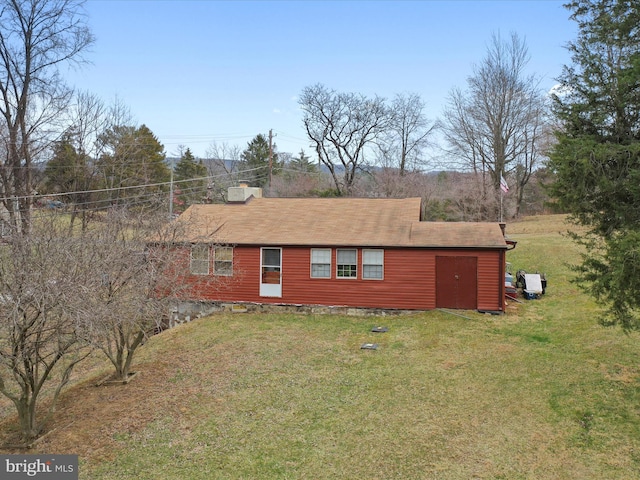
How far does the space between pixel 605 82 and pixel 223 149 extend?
51.6 m

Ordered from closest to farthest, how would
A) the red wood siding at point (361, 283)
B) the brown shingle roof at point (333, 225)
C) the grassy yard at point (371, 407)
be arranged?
the grassy yard at point (371, 407) < the red wood siding at point (361, 283) < the brown shingle roof at point (333, 225)

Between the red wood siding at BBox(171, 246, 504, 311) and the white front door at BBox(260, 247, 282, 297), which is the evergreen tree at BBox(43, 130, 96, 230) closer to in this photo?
the red wood siding at BBox(171, 246, 504, 311)

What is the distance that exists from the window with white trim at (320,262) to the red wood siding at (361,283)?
0.16m

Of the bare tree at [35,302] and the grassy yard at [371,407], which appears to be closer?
the bare tree at [35,302]

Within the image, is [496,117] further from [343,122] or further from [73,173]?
[73,173]

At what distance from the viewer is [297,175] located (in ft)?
177

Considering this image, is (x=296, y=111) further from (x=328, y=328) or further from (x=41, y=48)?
(x=328, y=328)

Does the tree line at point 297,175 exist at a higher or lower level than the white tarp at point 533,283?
higher

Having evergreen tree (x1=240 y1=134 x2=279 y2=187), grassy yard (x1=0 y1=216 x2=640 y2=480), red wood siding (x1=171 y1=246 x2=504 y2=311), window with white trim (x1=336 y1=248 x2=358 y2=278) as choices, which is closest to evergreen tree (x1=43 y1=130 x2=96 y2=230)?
red wood siding (x1=171 y1=246 x2=504 y2=311)

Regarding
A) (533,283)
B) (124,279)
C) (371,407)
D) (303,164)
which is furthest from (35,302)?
(303,164)

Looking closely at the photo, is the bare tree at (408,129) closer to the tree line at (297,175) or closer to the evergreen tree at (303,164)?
the tree line at (297,175)

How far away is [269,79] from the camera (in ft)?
107

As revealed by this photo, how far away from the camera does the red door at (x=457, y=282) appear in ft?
48.4

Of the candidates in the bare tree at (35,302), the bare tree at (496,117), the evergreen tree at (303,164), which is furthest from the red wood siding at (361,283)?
the evergreen tree at (303,164)
